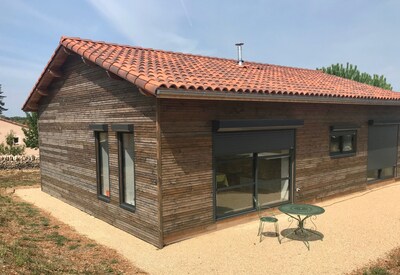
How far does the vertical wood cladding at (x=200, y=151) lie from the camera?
7.14 meters

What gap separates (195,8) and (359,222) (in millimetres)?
10897

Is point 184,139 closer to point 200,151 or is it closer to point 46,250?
point 200,151

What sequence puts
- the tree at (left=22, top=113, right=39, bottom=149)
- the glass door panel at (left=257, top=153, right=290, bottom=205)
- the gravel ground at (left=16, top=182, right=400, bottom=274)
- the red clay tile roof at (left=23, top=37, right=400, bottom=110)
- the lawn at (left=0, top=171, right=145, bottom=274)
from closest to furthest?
the lawn at (left=0, top=171, right=145, bottom=274) → the gravel ground at (left=16, top=182, right=400, bottom=274) → the red clay tile roof at (left=23, top=37, right=400, bottom=110) → the glass door panel at (left=257, top=153, right=290, bottom=205) → the tree at (left=22, top=113, right=39, bottom=149)

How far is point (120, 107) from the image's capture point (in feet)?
27.1

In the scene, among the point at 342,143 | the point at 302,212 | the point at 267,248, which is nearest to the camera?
the point at 267,248

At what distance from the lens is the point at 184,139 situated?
735 cm

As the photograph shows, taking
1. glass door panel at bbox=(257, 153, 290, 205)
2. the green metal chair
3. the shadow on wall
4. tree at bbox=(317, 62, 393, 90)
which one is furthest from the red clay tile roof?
tree at bbox=(317, 62, 393, 90)

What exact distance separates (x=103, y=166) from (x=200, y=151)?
11.7 ft

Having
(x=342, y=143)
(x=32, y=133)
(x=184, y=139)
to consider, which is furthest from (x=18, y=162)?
(x=342, y=143)

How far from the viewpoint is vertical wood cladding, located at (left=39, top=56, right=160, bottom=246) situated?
24.2 feet

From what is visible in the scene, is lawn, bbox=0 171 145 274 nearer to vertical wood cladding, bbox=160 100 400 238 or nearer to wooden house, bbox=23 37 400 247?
wooden house, bbox=23 37 400 247

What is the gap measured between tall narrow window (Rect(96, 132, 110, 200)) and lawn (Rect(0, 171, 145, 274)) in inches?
54.6

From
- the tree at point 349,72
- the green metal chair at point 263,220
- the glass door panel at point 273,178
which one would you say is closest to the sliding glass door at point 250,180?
the glass door panel at point 273,178

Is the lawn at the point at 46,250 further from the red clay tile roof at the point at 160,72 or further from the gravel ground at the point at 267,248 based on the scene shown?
the red clay tile roof at the point at 160,72
